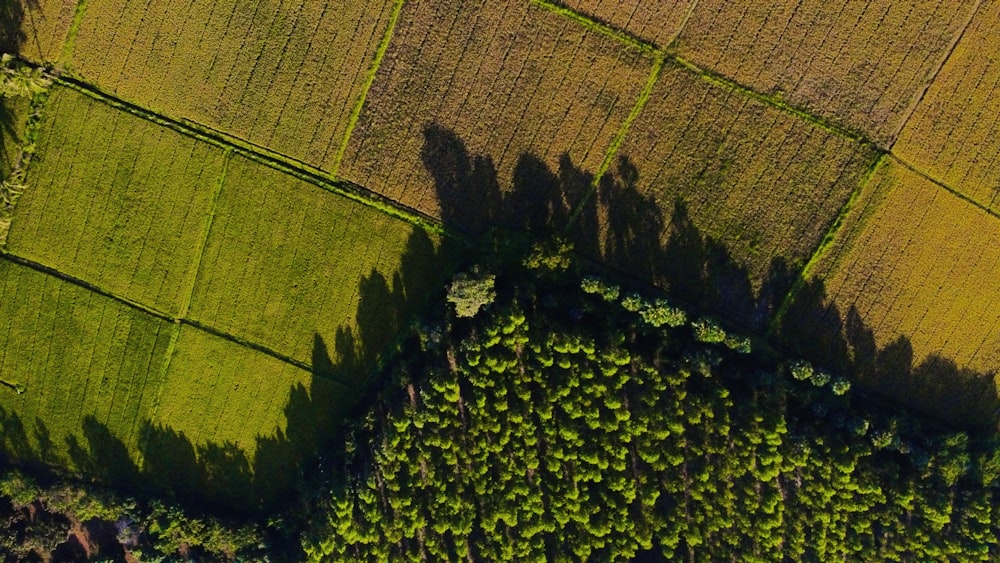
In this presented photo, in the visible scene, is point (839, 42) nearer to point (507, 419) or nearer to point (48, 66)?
point (507, 419)

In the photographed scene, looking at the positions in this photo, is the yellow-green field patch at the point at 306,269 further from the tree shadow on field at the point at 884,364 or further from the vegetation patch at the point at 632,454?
the tree shadow on field at the point at 884,364

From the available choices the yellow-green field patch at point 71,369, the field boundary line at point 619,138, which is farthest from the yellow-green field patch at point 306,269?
the field boundary line at point 619,138

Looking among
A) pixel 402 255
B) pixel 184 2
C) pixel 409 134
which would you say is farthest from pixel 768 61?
pixel 184 2

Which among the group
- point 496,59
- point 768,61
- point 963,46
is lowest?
point 496,59

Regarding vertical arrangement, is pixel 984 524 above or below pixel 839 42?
below

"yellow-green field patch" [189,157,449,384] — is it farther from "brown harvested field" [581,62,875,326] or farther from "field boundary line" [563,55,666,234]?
"brown harvested field" [581,62,875,326]

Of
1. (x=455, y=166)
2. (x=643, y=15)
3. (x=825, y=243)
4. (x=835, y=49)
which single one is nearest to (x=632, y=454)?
(x=825, y=243)
